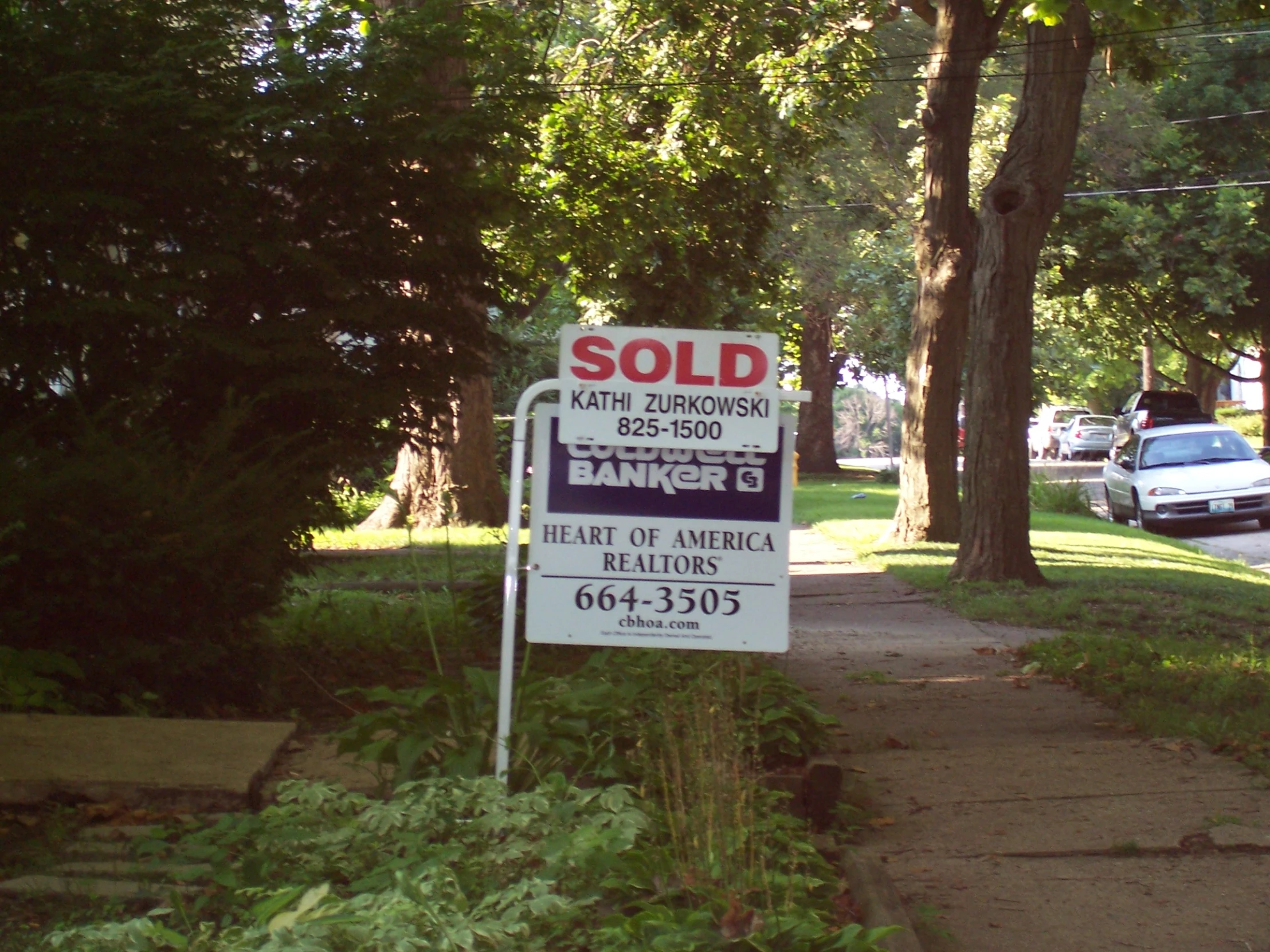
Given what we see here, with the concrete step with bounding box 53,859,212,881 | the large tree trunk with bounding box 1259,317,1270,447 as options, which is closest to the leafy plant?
the concrete step with bounding box 53,859,212,881

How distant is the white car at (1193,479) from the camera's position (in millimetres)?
22875

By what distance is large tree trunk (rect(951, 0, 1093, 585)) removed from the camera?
13305 millimetres

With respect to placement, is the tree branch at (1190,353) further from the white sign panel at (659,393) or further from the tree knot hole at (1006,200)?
the white sign panel at (659,393)

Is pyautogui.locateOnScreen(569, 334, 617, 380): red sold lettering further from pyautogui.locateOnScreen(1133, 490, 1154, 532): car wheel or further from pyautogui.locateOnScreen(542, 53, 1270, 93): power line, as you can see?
pyautogui.locateOnScreen(1133, 490, 1154, 532): car wheel

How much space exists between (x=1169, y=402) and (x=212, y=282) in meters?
34.8

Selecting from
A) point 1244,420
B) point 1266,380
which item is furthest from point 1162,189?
point 1244,420

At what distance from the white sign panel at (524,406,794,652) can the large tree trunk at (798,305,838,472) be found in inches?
1529

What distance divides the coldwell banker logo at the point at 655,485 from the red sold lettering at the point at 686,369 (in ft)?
0.74

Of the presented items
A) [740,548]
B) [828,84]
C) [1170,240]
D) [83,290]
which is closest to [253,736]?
[740,548]

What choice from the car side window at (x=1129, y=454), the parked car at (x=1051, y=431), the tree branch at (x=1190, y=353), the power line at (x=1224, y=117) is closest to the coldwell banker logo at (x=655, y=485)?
the car side window at (x=1129, y=454)

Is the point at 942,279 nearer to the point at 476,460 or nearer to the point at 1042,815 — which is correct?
the point at 476,460

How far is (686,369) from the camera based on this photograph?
483cm

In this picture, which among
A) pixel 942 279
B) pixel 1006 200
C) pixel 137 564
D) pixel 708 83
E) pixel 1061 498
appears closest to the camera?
pixel 137 564

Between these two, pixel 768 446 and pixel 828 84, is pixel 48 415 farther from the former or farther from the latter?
pixel 828 84
